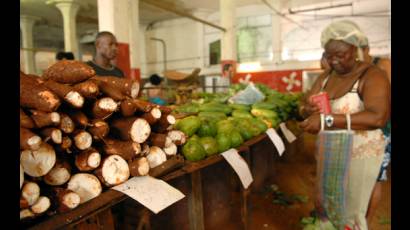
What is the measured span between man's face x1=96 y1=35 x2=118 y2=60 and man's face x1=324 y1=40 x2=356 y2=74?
2.48 metres

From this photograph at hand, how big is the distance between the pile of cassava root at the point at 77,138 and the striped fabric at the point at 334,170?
144cm

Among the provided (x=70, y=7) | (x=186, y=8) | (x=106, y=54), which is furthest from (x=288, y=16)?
(x=106, y=54)

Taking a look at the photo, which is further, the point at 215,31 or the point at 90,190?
the point at 215,31

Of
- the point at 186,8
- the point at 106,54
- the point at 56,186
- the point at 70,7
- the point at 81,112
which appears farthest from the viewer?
the point at 186,8

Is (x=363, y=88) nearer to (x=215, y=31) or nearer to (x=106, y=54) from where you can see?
(x=106, y=54)

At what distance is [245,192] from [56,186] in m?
2.04

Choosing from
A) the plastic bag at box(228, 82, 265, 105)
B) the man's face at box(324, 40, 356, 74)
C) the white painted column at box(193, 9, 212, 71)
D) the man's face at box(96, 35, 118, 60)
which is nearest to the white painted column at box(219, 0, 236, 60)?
the white painted column at box(193, 9, 212, 71)

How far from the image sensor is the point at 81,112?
1.45m

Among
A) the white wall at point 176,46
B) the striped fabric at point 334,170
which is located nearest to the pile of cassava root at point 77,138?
the striped fabric at point 334,170

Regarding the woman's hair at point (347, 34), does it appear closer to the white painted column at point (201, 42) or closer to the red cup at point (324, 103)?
the red cup at point (324, 103)

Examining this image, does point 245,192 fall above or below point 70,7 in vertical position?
below

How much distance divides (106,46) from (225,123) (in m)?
1.78

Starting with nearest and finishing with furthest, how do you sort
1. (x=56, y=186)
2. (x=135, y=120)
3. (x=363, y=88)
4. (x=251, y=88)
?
(x=56, y=186), (x=135, y=120), (x=363, y=88), (x=251, y=88)

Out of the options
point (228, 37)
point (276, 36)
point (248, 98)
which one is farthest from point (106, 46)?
point (276, 36)
